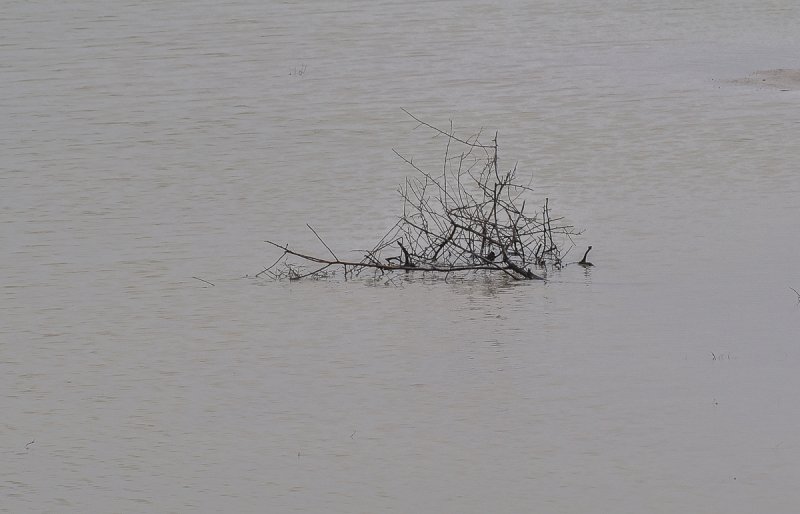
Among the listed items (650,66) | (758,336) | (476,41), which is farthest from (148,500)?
(476,41)

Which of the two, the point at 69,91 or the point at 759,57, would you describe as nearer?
the point at 69,91

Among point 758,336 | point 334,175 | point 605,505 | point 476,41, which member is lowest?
point 605,505

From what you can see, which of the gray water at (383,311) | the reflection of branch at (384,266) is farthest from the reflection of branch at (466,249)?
the gray water at (383,311)

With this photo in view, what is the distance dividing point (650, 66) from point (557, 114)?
13.3ft

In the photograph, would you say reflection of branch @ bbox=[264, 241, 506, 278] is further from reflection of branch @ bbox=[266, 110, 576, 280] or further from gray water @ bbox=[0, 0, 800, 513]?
gray water @ bbox=[0, 0, 800, 513]

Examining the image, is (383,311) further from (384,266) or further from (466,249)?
(466,249)

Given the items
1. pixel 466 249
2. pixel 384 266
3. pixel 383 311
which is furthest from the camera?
pixel 466 249

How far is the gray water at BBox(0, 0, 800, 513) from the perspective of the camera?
19.3 ft

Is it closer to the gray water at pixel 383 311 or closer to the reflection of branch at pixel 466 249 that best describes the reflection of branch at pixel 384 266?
the reflection of branch at pixel 466 249

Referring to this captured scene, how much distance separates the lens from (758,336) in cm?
757

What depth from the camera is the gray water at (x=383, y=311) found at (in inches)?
232

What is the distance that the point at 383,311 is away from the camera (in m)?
8.47

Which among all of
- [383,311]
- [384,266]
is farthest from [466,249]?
[383,311]

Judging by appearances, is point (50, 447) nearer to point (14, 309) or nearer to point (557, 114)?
point (14, 309)
